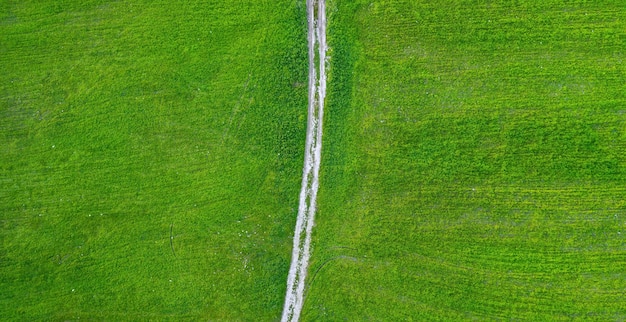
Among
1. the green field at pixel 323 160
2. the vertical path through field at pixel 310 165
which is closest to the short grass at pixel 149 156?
the green field at pixel 323 160

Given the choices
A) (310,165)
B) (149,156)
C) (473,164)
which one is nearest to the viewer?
(473,164)

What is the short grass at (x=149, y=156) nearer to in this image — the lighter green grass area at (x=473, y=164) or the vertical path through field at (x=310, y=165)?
the vertical path through field at (x=310, y=165)

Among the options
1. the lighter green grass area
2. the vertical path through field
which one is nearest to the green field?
the lighter green grass area

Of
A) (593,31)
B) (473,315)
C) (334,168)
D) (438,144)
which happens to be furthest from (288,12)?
(473,315)

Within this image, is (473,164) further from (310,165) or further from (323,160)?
(310,165)

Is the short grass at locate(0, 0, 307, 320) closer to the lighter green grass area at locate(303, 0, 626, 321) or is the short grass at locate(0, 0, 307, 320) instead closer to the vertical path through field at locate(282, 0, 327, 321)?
the vertical path through field at locate(282, 0, 327, 321)

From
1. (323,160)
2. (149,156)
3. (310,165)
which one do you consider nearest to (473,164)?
(323,160)
